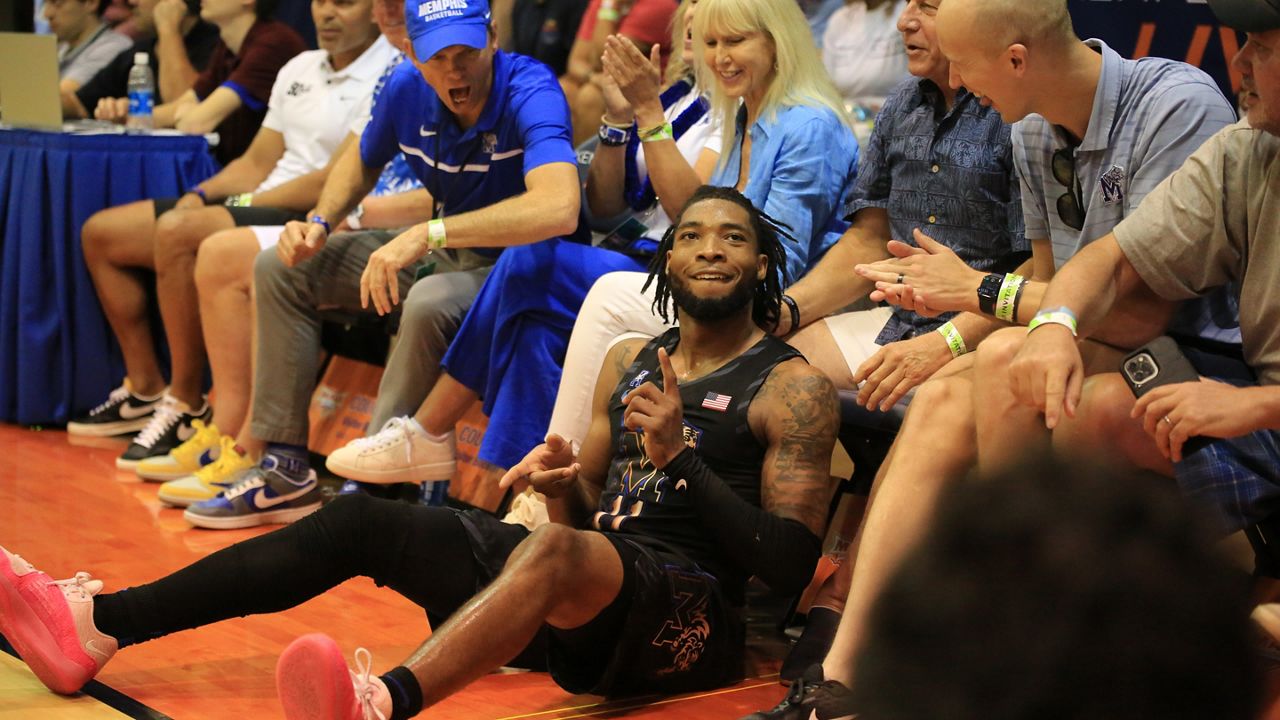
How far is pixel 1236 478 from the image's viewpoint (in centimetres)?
234

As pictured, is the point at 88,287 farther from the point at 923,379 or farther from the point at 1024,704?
the point at 1024,704

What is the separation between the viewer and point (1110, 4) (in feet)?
14.1

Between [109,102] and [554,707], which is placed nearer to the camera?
[554,707]

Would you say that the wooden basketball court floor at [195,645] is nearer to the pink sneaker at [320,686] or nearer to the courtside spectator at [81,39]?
the pink sneaker at [320,686]

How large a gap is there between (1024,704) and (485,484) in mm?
3544

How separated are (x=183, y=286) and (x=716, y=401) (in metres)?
2.62

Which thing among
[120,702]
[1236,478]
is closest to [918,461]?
[1236,478]

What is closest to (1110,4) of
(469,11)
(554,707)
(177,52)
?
(469,11)

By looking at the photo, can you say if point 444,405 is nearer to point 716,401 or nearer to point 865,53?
point 716,401

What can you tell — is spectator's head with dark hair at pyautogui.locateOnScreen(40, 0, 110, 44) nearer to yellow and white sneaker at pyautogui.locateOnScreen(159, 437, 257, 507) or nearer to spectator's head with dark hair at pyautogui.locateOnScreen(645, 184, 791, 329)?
yellow and white sneaker at pyautogui.locateOnScreen(159, 437, 257, 507)

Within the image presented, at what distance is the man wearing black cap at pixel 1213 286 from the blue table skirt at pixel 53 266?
12.8 ft

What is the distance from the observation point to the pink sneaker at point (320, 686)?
87.7 inches

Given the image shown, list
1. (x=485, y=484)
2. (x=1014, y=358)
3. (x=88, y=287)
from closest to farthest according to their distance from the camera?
(x=1014, y=358), (x=485, y=484), (x=88, y=287)

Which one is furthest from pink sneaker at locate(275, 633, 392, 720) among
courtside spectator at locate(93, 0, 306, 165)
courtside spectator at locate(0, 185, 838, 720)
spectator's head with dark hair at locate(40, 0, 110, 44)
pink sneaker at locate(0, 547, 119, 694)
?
spectator's head with dark hair at locate(40, 0, 110, 44)
